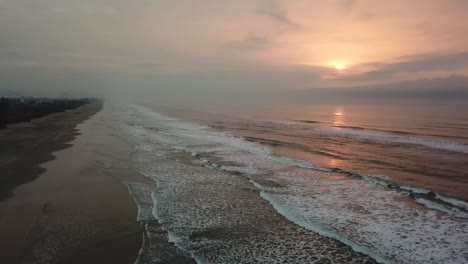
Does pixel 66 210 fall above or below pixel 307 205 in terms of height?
below

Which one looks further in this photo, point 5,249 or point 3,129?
point 3,129

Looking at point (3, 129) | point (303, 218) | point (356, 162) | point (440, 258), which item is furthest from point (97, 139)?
point (440, 258)

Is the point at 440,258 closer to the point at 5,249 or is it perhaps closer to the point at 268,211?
the point at 268,211

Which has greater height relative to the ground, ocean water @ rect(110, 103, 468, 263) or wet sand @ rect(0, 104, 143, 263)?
ocean water @ rect(110, 103, 468, 263)

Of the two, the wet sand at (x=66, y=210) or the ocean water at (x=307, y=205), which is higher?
the ocean water at (x=307, y=205)

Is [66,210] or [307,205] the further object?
[307,205]

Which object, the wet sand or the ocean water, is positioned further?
the ocean water

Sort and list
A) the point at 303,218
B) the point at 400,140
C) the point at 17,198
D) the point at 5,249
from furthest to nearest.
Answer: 1. the point at 400,140
2. the point at 17,198
3. the point at 303,218
4. the point at 5,249

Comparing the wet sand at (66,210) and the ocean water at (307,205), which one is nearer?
the wet sand at (66,210)
